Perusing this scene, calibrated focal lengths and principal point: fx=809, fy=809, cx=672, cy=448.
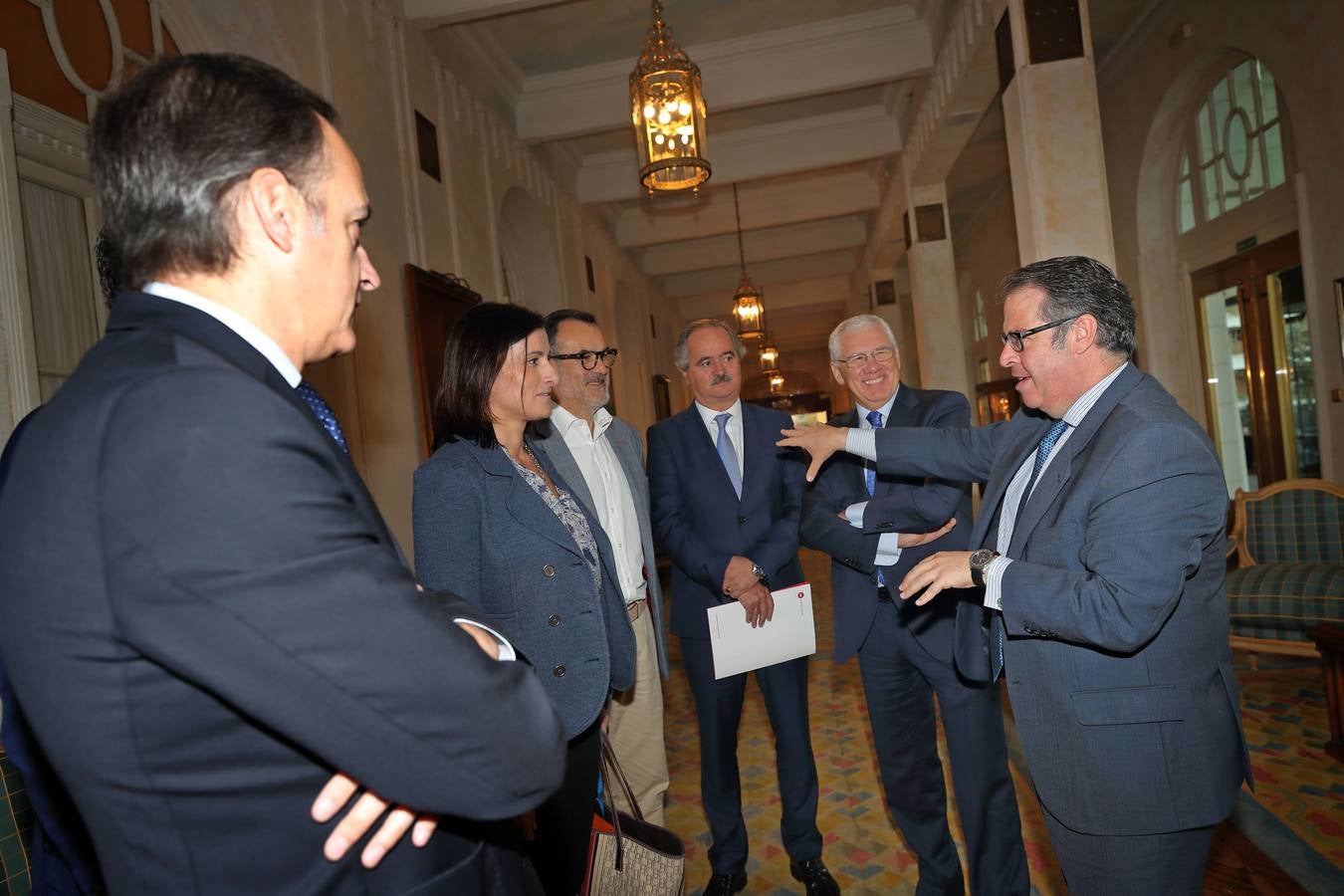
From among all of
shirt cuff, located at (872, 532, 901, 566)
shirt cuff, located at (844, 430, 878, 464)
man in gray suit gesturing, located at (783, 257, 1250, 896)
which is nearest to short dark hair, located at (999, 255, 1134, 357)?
man in gray suit gesturing, located at (783, 257, 1250, 896)

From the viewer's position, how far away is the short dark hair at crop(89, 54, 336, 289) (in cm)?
81

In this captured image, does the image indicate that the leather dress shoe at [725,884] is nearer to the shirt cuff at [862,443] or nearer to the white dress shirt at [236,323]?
the shirt cuff at [862,443]

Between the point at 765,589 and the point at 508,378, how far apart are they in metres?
1.16

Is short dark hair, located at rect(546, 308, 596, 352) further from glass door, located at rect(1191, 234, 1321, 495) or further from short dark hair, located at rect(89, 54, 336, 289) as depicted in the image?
glass door, located at rect(1191, 234, 1321, 495)

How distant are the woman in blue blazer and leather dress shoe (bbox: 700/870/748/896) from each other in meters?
0.82

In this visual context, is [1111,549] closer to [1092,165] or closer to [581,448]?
[581,448]

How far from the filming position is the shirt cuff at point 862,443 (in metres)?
2.54

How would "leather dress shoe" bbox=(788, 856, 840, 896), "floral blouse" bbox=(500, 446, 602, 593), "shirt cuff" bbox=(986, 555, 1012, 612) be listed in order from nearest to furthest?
1. "shirt cuff" bbox=(986, 555, 1012, 612)
2. "floral blouse" bbox=(500, 446, 602, 593)
3. "leather dress shoe" bbox=(788, 856, 840, 896)

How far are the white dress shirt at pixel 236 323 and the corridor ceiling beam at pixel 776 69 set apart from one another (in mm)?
6860

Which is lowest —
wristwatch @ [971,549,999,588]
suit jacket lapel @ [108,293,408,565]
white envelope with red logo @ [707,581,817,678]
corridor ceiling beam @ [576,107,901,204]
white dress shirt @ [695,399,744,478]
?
white envelope with red logo @ [707,581,817,678]

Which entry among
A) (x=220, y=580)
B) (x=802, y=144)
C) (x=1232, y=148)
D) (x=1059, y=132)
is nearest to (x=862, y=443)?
(x=220, y=580)

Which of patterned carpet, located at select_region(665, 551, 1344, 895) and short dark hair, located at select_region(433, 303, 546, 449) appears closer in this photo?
short dark hair, located at select_region(433, 303, 546, 449)

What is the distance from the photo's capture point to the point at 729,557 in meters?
2.80

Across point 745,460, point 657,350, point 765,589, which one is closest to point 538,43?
point 745,460
